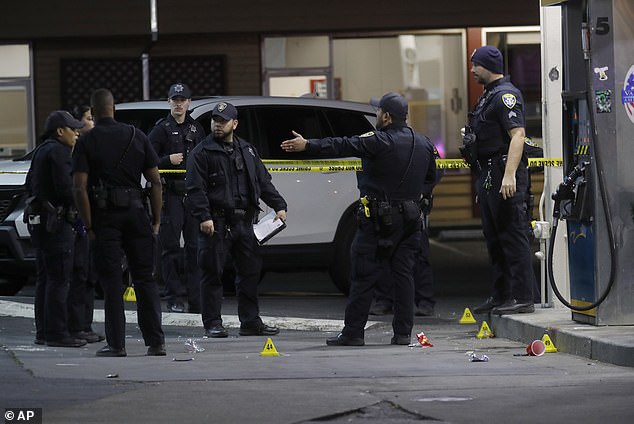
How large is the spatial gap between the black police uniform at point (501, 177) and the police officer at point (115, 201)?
2.60 m

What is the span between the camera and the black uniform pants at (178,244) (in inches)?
529

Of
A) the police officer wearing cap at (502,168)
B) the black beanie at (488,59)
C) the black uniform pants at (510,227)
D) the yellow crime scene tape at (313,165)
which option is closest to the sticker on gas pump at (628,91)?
the police officer wearing cap at (502,168)

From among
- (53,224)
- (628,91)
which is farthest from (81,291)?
(628,91)

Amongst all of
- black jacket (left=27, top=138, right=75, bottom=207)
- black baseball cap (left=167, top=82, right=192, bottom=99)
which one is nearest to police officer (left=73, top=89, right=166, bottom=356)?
black jacket (left=27, top=138, right=75, bottom=207)

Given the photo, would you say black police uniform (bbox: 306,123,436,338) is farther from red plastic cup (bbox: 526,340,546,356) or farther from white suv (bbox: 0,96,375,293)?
white suv (bbox: 0,96,375,293)

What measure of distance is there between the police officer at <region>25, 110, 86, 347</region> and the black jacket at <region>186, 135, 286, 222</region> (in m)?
1.00

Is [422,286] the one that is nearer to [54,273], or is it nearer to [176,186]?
[176,186]

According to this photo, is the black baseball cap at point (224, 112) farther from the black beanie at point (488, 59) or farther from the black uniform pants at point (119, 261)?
the black beanie at point (488, 59)

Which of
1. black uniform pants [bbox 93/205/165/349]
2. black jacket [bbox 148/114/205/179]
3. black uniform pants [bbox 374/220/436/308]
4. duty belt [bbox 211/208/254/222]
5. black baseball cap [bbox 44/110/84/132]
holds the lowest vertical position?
black uniform pants [bbox 374/220/436/308]

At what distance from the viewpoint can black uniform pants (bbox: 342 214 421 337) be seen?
11039mm

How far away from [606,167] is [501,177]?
38.8 inches

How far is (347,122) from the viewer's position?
15102 millimetres

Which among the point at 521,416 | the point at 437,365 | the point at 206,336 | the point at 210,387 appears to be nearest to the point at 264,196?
the point at 206,336

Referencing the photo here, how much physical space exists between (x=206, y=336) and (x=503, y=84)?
3.08 m
